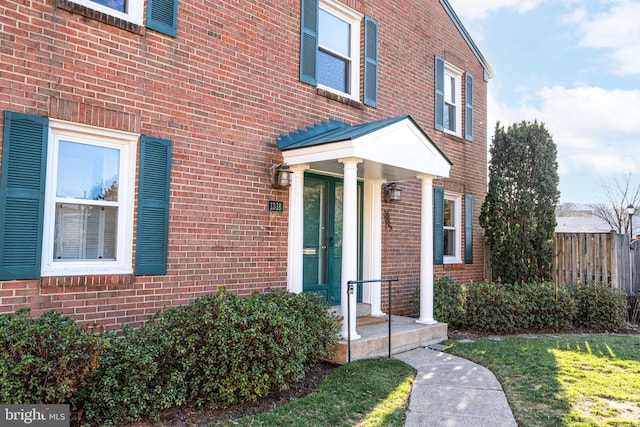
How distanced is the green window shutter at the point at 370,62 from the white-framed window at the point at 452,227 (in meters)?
3.26

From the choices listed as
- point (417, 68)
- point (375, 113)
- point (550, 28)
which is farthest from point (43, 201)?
point (550, 28)

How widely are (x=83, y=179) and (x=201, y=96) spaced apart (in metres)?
1.66

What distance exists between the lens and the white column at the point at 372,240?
767 cm

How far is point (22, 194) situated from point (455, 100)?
911 centimetres

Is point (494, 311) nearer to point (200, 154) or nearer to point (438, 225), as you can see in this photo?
point (438, 225)

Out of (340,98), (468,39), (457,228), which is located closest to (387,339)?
(340,98)

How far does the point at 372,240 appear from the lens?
773 cm

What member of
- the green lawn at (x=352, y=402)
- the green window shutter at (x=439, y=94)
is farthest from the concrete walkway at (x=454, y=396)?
the green window shutter at (x=439, y=94)

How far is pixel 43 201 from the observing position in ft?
13.8

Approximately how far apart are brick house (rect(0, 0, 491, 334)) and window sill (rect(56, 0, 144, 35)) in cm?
2

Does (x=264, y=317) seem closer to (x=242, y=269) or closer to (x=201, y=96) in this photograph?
(x=242, y=269)

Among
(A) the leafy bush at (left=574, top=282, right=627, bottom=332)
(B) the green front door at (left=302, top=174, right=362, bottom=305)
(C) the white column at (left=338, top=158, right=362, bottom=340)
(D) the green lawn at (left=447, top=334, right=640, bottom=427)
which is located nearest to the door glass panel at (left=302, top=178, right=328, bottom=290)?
(B) the green front door at (left=302, top=174, right=362, bottom=305)

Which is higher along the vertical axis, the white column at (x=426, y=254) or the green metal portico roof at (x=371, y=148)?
the green metal portico roof at (x=371, y=148)

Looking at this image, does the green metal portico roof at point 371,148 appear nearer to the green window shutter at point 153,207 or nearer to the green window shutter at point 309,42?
the green window shutter at point 309,42
